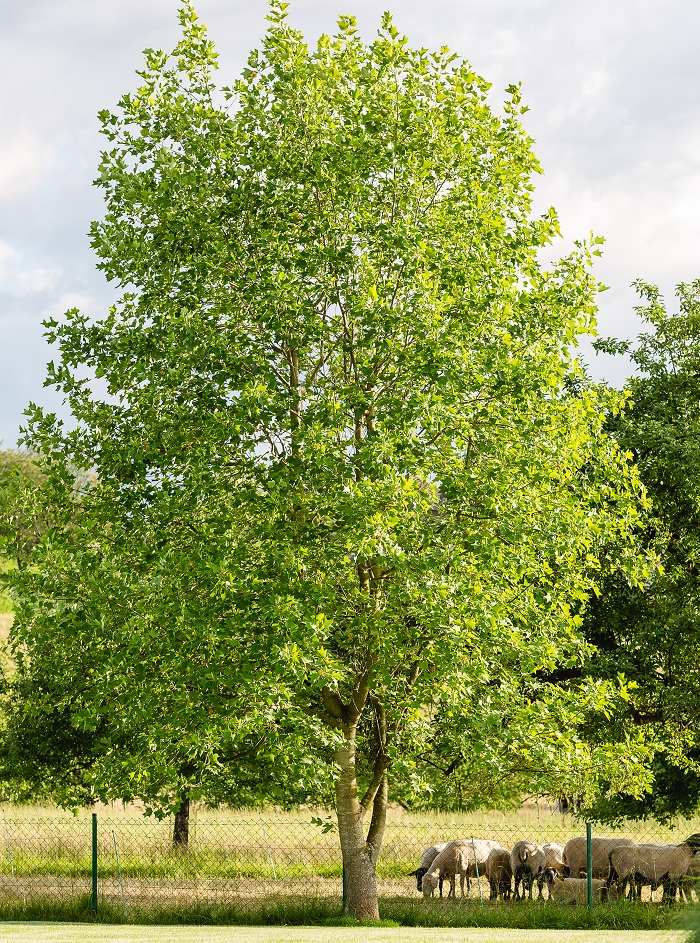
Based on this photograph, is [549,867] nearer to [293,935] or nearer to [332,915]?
[332,915]

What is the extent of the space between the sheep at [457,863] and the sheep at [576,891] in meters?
1.80

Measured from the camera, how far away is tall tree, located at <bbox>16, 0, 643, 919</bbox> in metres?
16.2

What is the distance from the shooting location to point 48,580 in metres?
17.0

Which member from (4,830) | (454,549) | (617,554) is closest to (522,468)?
(454,549)

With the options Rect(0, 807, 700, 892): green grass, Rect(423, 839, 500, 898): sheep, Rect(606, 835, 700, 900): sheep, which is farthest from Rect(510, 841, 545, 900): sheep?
Rect(606, 835, 700, 900): sheep

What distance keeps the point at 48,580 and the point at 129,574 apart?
1396mm

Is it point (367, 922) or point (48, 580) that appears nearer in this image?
point (48, 580)

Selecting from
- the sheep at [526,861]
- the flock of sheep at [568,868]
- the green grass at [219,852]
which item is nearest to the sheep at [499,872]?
the flock of sheep at [568,868]

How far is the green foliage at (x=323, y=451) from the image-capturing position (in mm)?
16219

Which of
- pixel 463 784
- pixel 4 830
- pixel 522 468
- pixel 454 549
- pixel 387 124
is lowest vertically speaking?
pixel 4 830

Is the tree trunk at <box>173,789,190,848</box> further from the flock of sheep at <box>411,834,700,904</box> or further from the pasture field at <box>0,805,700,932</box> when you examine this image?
the flock of sheep at <box>411,834,700,904</box>

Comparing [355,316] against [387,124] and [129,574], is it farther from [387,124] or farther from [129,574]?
[129,574]

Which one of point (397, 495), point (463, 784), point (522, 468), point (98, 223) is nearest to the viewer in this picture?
point (397, 495)

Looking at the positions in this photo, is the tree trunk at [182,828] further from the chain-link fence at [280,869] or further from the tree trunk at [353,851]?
the tree trunk at [353,851]
